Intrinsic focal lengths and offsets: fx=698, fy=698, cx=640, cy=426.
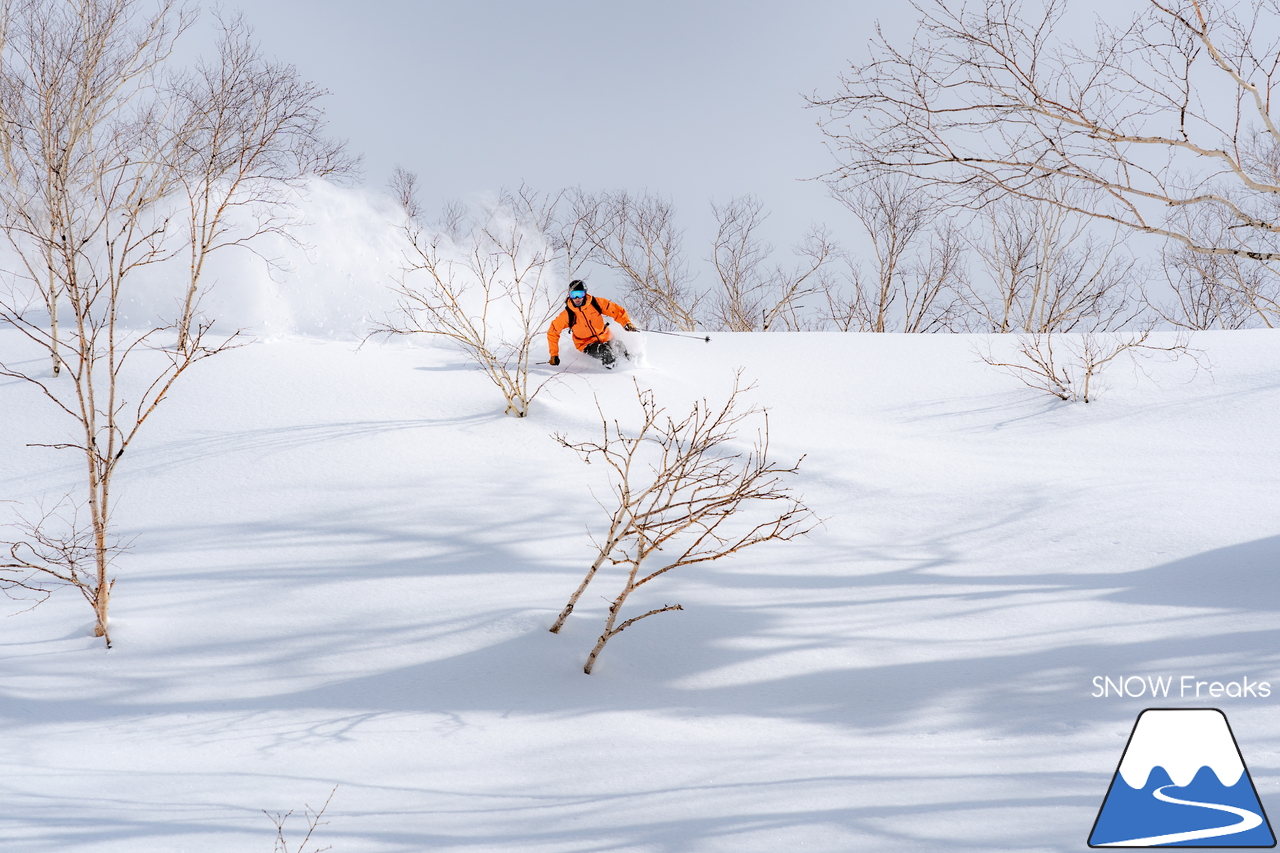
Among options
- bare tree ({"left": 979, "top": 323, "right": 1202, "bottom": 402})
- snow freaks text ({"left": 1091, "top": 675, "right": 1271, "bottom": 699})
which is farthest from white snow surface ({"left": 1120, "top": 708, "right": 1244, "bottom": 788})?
bare tree ({"left": 979, "top": 323, "right": 1202, "bottom": 402})

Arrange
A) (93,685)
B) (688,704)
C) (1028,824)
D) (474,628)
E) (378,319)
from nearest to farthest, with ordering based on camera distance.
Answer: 1. (1028,824)
2. (688,704)
3. (93,685)
4. (474,628)
5. (378,319)

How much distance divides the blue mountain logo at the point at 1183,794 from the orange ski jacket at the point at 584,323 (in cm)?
608

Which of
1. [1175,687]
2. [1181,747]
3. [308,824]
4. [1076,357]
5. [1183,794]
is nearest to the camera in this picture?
[1183,794]

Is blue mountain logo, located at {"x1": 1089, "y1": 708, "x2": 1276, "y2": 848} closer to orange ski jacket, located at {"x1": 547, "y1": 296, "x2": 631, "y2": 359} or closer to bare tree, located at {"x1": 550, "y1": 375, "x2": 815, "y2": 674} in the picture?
bare tree, located at {"x1": 550, "y1": 375, "x2": 815, "y2": 674}

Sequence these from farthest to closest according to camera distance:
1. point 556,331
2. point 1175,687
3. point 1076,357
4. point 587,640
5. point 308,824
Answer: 1. point 1076,357
2. point 556,331
3. point 587,640
4. point 1175,687
5. point 308,824

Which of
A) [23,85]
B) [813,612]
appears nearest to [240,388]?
[23,85]

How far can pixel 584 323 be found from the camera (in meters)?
7.76

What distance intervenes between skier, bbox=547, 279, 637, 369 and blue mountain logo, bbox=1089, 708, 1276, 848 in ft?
20.0

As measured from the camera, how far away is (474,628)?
12.3 ft

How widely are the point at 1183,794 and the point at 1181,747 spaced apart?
0.36 m

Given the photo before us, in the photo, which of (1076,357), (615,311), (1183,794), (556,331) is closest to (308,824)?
(1183,794)

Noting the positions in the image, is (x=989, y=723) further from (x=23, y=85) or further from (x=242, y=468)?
(x=23, y=85)

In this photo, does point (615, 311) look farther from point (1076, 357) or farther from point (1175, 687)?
point (1175, 687)

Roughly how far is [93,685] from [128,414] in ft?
12.5
